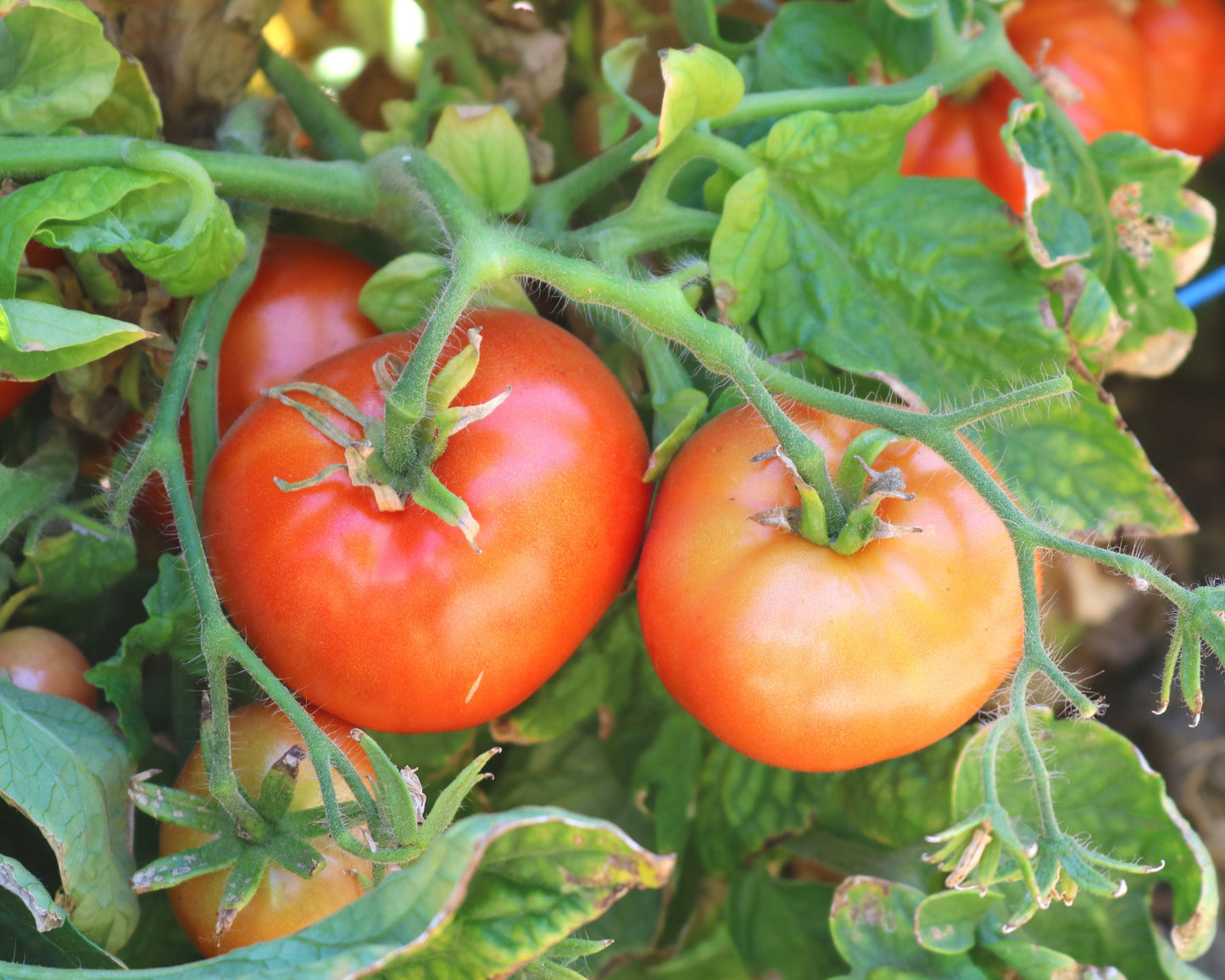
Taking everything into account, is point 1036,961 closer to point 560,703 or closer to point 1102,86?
point 560,703

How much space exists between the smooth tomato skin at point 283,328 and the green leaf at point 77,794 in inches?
8.7

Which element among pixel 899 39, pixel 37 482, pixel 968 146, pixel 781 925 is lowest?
pixel 781 925

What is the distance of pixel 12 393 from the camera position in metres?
0.72

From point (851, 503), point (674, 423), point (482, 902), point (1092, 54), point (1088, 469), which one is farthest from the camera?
point (1092, 54)

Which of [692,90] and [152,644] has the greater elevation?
[692,90]

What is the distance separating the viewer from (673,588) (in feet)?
2.01

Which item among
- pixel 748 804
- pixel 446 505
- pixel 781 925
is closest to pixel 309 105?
pixel 446 505

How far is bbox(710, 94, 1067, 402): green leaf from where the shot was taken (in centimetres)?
73

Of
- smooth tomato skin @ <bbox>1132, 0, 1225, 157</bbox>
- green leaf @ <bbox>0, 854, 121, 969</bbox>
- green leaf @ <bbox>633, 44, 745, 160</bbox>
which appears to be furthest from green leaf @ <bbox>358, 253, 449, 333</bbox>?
smooth tomato skin @ <bbox>1132, 0, 1225, 157</bbox>

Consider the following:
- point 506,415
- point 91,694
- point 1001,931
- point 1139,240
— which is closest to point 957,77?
point 1139,240

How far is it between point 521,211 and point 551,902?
0.49m

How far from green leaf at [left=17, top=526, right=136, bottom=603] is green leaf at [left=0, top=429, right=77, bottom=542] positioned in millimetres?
22

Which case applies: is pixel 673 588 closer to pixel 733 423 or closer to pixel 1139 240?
pixel 733 423

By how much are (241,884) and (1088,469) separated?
608 millimetres
